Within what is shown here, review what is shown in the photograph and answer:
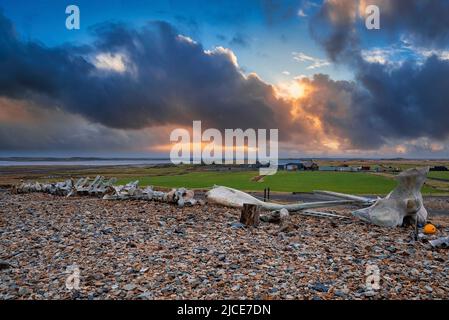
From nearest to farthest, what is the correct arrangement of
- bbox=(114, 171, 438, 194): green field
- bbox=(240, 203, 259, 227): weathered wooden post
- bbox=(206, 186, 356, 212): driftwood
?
bbox=(240, 203, 259, 227): weathered wooden post
bbox=(206, 186, 356, 212): driftwood
bbox=(114, 171, 438, 194): green field

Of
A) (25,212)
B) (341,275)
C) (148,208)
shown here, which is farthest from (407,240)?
A: (25,212)

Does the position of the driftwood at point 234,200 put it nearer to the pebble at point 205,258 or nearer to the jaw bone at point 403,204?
the pebble at point 205,258

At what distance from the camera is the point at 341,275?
7070 millimetres

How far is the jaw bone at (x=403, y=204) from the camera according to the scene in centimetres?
1200

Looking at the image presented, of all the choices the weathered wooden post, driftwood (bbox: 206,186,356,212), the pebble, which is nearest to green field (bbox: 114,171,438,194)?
driftwood (bbox: 206,186,356,212)

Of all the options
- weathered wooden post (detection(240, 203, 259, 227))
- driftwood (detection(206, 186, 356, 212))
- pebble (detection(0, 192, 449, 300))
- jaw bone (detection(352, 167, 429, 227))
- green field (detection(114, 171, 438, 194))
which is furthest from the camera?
green field (detection(114, 171, 438, 194))

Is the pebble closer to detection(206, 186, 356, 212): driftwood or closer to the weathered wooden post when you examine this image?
the weathered wooden post

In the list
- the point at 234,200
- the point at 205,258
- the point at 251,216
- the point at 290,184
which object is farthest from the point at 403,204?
the point at 290,184

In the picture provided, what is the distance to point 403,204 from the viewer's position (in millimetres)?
12250

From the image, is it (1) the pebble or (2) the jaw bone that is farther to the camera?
(2) the jaw bone

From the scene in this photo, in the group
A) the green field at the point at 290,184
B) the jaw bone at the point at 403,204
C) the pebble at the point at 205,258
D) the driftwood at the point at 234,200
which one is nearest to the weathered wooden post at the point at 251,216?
the pebble at the point at 205,258

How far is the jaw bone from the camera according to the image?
12.0 m

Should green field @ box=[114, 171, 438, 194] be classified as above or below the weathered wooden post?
below
